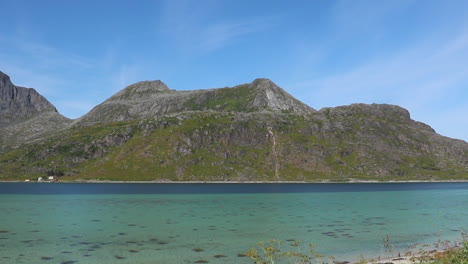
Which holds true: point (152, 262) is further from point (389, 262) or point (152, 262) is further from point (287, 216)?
point (287, 216)

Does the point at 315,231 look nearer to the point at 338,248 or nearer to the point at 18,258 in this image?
the point at 338,248

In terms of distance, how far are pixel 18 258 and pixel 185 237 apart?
23842mm

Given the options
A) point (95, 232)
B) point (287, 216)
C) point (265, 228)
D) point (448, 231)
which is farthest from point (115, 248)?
point (448, 231)

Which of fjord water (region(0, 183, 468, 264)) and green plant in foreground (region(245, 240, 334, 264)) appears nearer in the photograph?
green plant in foreground (region(245, 240, 334, 264))

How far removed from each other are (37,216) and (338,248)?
240 feet

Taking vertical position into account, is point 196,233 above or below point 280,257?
below

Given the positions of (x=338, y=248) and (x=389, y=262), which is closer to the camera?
(x=389, y=262)

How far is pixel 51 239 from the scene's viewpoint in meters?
58.7

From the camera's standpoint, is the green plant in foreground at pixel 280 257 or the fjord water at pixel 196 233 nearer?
the green plant in foreground at pixel 280 257

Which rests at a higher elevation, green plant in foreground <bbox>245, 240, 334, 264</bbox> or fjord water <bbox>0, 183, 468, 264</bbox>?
green plant in foreground <bbox>245, 240, 334, 264</bbox>

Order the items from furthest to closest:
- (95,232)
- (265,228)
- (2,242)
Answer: (265,228) → (95,232) → (2,242)

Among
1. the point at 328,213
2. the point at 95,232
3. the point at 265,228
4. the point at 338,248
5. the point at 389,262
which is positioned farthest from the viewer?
the point at 328,213

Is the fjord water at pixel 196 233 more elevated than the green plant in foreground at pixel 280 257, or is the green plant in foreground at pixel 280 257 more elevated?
the green plant in foreground at pixel 280 257

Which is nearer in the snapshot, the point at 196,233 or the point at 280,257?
the point at 280,257
